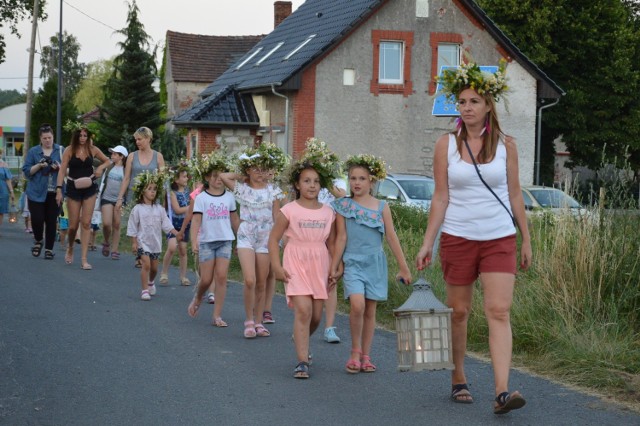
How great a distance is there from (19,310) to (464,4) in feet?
87.0

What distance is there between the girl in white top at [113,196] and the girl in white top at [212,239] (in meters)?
6.87

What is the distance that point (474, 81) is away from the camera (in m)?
6.77

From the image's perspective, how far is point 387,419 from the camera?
6508 mm

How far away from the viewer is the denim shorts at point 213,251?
34.7ft

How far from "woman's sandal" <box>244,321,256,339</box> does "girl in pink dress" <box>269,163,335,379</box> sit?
144cm

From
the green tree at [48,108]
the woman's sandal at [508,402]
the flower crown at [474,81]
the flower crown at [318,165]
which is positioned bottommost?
the woman's sandal at [508,402]

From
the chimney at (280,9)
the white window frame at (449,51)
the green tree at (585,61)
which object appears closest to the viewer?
the white window frame at (449,51)

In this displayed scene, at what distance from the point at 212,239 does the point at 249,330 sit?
1264 millimetres

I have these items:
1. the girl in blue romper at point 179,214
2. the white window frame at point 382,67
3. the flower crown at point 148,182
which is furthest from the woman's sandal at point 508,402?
the white window frame at point 382,67

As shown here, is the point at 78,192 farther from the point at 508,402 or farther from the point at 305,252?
the point at 508,402

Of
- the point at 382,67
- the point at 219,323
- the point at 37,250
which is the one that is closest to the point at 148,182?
the point at 219,323

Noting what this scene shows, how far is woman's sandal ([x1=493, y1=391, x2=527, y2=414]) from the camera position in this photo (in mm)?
6297

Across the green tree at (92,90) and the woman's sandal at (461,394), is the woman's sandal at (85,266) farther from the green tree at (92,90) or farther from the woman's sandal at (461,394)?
the green tree at (92,90)

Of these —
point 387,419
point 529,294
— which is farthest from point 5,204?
point 387,419
